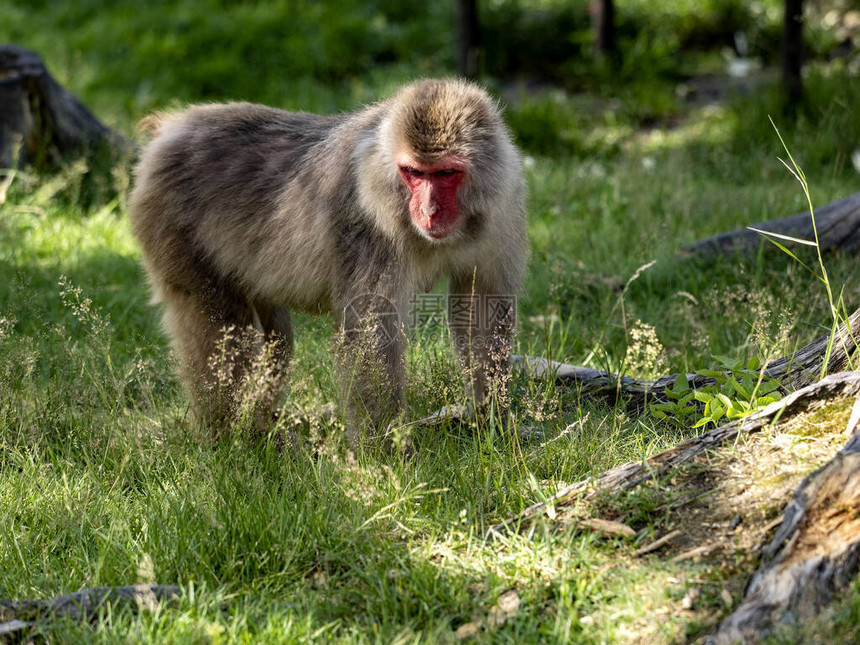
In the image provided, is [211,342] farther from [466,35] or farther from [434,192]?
[466,35]

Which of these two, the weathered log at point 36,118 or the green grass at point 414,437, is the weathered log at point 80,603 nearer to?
the green grass at point 414,437

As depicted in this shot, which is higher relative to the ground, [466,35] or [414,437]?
[466,35]

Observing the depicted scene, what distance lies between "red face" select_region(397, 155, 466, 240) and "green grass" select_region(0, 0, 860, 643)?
0.69 m

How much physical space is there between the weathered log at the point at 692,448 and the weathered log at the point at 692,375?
0.29 meters

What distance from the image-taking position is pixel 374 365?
3.63m

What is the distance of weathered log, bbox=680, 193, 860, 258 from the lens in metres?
5.38

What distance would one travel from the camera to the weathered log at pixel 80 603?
8.32 feet

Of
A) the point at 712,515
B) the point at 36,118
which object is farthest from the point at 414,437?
the point at 36,118

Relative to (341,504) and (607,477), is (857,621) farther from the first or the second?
(341,504)

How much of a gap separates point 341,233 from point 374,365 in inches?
23.8

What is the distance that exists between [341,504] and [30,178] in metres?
4.74

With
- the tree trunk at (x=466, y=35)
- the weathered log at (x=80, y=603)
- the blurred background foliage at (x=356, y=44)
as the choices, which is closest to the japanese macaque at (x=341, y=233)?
the weathered log at (x=80, y=603)

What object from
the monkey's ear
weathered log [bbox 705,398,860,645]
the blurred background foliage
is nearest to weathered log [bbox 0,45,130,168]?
the blurred background foliage

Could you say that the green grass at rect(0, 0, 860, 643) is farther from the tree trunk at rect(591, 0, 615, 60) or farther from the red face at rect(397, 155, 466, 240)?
the tree trunk at rect(591, 0, 615, 60)
